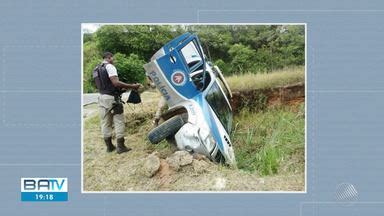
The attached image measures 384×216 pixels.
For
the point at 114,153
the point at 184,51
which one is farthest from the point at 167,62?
the point at 114,153

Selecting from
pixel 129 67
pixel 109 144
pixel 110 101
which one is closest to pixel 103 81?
pixel 110 101

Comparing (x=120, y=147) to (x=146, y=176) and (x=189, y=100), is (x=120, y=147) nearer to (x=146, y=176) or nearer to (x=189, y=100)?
(x=146, y=176)

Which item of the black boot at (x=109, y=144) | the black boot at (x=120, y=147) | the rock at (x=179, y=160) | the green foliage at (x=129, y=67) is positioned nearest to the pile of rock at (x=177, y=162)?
the rock at (x=179, y=160)

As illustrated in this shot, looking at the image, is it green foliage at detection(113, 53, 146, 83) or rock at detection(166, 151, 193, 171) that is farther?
green foliage at detection(113, 53, 146, 83)

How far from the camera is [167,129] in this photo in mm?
10383

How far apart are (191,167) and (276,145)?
5.03 feet

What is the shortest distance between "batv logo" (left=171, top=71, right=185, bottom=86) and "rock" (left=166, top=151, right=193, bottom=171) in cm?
105

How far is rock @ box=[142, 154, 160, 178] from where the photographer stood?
402 inches

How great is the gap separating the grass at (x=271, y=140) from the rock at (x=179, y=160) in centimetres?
96

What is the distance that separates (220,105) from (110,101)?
66.2 inches
